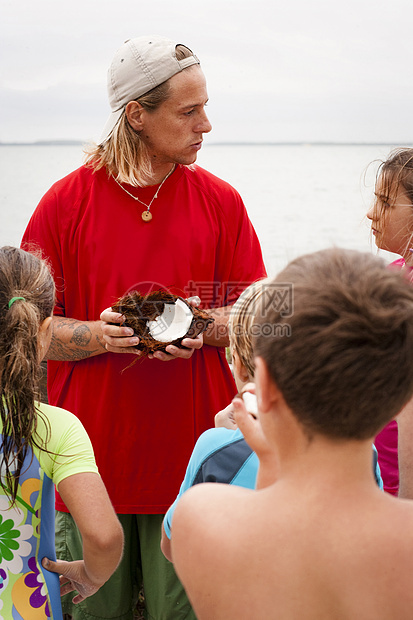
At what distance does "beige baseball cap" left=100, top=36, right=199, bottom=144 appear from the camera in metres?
2.22

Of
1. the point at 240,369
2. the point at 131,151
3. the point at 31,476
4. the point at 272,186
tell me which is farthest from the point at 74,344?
the point at 272,186

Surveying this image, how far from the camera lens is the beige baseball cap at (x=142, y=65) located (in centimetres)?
222

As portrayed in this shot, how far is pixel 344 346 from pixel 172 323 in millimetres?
1346

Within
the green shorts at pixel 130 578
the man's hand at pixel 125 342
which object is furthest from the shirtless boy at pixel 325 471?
the green shorts at pixel 130 578

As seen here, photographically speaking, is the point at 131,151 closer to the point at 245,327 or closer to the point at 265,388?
the point at 245,327

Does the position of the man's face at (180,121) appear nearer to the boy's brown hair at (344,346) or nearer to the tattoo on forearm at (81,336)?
the tattoo on forearm at (81,336)

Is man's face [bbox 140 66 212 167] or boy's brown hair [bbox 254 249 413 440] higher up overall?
man's face [bbox 140 66 212 167]

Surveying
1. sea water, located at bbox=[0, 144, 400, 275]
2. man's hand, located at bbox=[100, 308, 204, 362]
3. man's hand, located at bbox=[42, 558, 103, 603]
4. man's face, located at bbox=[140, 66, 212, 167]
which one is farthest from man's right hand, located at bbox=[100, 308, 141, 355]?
sea water, located at bbox=[0, 144, 400, 275]

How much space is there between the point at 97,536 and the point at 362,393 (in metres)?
0.80

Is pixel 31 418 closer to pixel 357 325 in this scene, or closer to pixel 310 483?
pixel 310 483

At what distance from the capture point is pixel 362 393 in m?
0.93

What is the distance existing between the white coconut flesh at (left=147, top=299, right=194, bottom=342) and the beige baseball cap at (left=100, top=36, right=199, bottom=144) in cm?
75

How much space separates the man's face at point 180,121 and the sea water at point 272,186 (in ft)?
34.6

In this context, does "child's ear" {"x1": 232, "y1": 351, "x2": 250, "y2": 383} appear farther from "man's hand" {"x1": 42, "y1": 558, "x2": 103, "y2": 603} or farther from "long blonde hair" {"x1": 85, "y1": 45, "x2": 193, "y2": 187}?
"long blonde hair" {"x1": 85, "y1": 45, "x2": 193, "y2": 187}
